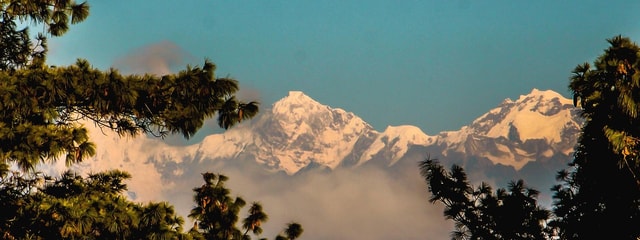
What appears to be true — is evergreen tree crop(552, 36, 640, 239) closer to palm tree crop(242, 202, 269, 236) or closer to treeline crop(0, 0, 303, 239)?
treeline crop(0, 0, 303, 239)

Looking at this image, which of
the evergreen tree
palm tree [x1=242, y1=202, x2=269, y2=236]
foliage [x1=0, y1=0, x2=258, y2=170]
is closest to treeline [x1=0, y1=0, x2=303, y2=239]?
foliage [x1=0, y1=0, x2=258, y2=170]

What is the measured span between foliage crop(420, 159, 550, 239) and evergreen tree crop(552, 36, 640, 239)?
194cm

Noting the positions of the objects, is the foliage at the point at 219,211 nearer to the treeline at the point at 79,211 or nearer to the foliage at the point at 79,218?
the treeline at the point at 79,211

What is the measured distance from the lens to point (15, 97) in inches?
691

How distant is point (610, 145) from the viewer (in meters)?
18.2

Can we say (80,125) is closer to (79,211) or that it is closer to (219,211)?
(79,211)

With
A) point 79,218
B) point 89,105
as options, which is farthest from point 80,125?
point 79,218

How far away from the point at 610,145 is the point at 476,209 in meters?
7.65

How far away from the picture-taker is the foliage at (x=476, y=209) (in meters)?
25.1

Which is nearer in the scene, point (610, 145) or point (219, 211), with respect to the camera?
point (610, 145)

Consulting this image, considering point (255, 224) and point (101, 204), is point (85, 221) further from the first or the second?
point (255, 224)

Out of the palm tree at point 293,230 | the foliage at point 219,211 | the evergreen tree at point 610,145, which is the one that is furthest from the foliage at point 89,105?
the palm tree at point 293,230

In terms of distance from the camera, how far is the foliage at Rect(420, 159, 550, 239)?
2506 centimetres

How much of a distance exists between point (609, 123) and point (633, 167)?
102cm
